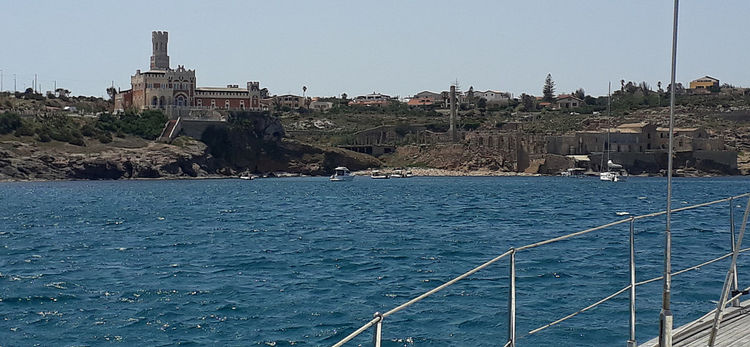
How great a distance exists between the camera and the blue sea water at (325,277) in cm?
1744

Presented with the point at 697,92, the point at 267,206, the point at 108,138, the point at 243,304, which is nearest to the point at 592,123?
the point at 697,92

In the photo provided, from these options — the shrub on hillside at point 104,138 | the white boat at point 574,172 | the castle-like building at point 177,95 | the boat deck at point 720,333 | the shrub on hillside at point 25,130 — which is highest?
the castle-like building at point 177,95

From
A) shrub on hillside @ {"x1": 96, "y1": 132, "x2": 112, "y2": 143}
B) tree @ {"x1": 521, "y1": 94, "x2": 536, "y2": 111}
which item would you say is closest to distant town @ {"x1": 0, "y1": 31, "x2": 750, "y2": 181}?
shrub on hillside @ {"x1": 96, "y1": 132, "x2": 112, "y2": 143}

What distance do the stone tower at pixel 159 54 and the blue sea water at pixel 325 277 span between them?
105m

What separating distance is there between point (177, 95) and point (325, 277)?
388 ft

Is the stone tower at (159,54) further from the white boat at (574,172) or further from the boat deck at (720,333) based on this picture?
the boat deck at (720,333)

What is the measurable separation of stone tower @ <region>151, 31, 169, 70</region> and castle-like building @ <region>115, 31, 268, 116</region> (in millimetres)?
2432

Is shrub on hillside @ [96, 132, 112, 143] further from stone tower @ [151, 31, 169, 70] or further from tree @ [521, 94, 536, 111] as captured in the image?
tree @ [521, 94, 536, 111]

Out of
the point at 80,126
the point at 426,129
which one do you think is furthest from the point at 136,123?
the point at 426,129

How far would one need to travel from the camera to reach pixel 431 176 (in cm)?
13500

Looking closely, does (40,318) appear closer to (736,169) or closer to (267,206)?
(267,206)

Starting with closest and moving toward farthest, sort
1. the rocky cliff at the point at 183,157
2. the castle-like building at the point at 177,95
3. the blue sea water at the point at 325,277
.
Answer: the blue sea water at the point at 325,277 → the rocky cliff at the point at 183,157 → the castle-like building at the point at 177,95

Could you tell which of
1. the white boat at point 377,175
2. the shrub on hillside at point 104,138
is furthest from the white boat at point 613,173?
the shrub on hillside at point 104,138

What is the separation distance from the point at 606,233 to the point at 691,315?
1701 cm
